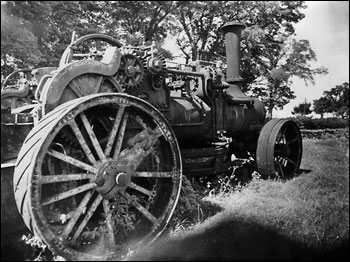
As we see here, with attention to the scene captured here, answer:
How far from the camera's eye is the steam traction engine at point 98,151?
2.68 metres

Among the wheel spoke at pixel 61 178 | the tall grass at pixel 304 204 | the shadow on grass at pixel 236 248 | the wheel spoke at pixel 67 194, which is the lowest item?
the shadow on grass at pixel 236 248

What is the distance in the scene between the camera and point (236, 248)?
3.21 metres

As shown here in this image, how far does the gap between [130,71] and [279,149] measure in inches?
151

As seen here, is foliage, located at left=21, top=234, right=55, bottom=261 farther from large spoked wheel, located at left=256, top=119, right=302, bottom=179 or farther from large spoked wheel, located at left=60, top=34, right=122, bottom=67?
large spoked wheel, located at left=256, top=119, right=302, bottom=179

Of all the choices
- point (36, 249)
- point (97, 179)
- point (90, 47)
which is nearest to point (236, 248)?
point (97, 179)

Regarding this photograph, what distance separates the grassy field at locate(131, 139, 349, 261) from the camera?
3062 millimetres

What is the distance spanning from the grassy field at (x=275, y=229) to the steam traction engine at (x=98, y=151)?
0.40 meters

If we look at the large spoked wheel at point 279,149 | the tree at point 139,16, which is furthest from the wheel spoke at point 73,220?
the large spoked wheel at point 279,149

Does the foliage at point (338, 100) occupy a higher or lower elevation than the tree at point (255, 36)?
lower

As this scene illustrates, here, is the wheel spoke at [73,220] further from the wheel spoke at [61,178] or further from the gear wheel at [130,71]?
the gear wheel at [130,71]

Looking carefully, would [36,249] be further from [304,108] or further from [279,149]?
[279,149]

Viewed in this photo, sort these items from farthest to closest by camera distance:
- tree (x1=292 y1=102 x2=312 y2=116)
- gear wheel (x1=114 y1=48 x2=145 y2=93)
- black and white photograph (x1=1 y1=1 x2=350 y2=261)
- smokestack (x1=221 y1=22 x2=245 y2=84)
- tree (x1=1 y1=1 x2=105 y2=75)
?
smokestack (x1=221 y1=22 x2=245 y2=84) → tree (x1=292 y1=102 x2=312 y2=116) → gear wheel (x1=114 y1=48 x2=145 y2=93) → black and white photograph (x1=1 y1=1 x2=350 y2=261) → tree (x1=1 y1=1 x2=105 y2=75)

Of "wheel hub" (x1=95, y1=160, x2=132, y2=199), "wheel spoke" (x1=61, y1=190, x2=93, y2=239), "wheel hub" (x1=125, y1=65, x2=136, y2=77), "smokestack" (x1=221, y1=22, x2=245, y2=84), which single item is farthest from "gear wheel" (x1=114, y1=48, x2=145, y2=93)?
"smokestack" (x1=221, y1=22, x2=245, y2=84)

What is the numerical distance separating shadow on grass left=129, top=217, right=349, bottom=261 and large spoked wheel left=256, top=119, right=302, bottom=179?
2.22 meters
